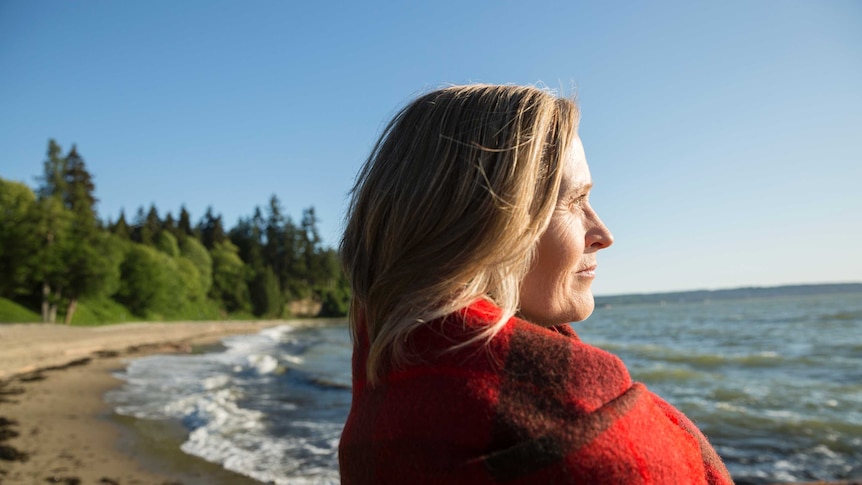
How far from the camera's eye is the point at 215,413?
1188cm

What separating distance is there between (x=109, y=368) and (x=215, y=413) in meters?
11.1

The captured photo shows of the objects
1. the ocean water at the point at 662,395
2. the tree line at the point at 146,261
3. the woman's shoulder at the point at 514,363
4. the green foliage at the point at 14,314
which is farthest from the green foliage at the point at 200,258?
the woman's shoulder at the point at 514,363

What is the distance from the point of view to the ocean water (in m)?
8.78

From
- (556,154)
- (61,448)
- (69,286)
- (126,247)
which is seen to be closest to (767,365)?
(61,448)

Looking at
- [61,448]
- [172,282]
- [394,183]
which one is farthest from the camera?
[172,282]

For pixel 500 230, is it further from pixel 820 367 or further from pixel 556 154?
pixel 820 367

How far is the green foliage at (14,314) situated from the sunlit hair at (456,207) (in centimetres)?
4582

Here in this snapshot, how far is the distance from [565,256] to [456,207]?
29 centimetres

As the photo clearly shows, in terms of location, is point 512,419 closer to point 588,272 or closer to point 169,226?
point 588,272

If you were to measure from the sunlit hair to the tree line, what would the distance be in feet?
12.1

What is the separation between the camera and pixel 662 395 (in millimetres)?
14914

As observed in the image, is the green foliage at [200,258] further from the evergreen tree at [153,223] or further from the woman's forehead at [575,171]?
the woman's forehead at [575,171]

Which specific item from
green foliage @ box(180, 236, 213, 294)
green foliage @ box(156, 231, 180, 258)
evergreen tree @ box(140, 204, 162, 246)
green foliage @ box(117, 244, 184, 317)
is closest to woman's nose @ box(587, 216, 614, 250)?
green foliage @ box(117, 244, 184, 317)

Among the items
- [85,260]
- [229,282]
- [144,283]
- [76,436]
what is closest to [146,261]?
[144,283]
